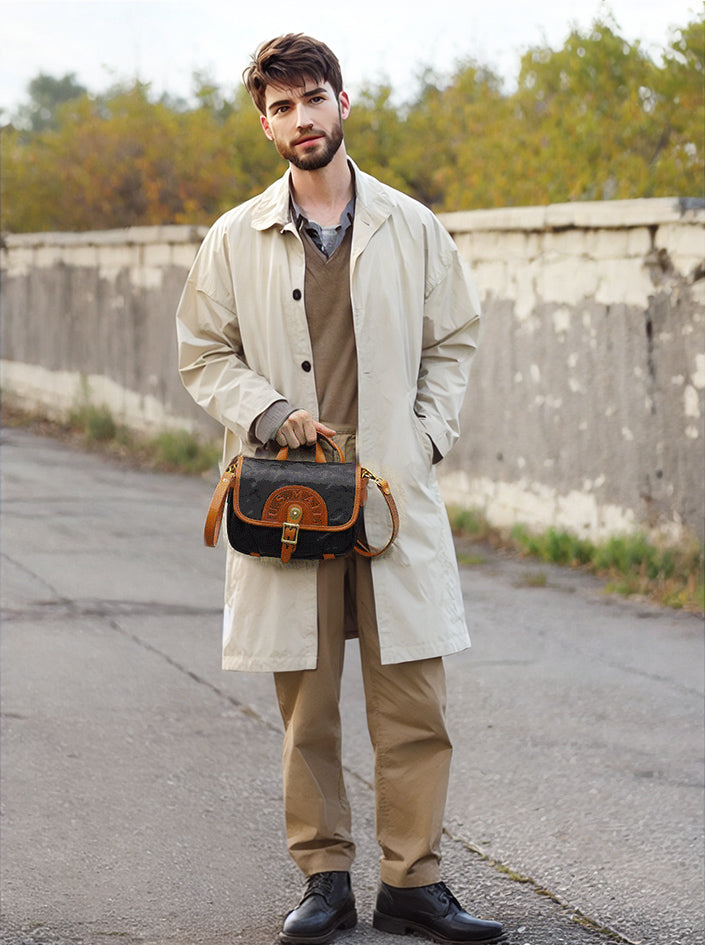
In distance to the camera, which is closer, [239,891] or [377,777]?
[377,777]

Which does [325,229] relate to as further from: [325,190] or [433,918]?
[433,918]

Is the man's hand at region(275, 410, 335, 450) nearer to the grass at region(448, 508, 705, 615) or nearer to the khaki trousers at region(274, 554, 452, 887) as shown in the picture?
the khaki trousers at region(274, 554, 452, 887)

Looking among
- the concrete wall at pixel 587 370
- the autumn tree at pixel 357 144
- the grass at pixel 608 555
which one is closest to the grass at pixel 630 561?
the grass at pixel 608 555

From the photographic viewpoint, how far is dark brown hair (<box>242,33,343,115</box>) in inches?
131

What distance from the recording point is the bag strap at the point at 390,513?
11.0 ft

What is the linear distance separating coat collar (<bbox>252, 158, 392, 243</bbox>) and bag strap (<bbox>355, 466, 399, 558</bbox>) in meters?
0.59

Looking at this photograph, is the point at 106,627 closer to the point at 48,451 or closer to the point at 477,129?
the point at 48,451

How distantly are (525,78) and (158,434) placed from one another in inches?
184

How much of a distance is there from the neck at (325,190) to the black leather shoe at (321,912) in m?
1.69

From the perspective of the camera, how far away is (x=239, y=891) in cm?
373

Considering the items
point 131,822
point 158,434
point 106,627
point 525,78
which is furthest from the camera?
point 158,434

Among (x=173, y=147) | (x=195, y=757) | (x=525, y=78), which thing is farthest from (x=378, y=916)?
(x=173, y=147)

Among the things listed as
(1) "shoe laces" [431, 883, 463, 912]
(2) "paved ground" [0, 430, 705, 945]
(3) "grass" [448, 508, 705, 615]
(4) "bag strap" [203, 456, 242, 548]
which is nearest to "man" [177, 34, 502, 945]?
(1) "shoe laces" [431, 883, 463, 912]

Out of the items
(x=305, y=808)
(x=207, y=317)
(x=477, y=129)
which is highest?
(x=477, y=129)
